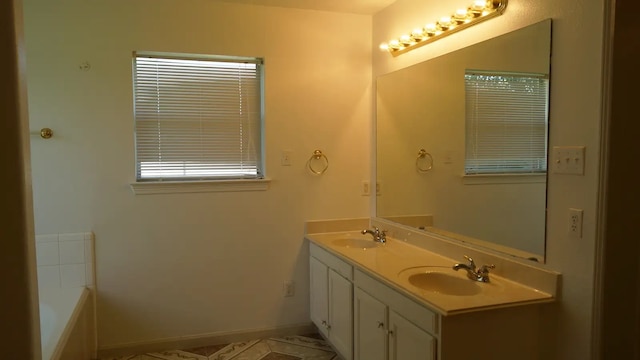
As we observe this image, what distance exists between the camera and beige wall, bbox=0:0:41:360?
94 cm

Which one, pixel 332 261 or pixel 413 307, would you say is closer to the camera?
pixel 413 307

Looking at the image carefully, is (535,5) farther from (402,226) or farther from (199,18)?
(199,18)

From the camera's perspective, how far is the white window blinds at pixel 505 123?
1966 millimetres

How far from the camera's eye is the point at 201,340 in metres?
3.21

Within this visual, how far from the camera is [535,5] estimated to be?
1.95 meters

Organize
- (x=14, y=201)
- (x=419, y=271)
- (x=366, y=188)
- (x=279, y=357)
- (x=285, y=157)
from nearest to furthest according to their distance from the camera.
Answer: (x=14, y=201), (x=419, y=271), (x=279, y=357), (x=285, y=157), (x=366, y=188)

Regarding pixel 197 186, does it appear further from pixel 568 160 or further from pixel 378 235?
pixel 568 160

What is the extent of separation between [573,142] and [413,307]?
93cm

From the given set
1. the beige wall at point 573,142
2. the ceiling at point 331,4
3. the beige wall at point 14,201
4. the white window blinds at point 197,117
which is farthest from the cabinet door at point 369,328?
the ceiling at point 331,4

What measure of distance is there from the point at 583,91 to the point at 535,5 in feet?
1.54

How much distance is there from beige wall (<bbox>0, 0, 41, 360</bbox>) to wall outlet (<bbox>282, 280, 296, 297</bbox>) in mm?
2445

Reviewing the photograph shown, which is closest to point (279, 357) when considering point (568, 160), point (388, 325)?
point (388, 325)

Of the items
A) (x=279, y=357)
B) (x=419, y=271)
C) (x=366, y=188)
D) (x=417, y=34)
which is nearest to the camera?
(x=419, y=271)

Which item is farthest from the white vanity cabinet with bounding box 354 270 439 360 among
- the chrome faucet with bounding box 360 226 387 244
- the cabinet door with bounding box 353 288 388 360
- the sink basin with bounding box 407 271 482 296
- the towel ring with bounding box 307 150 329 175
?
the towel ring with bounding box 307 150 329 175
